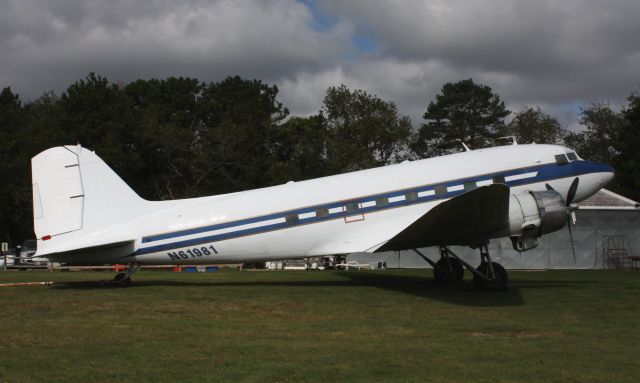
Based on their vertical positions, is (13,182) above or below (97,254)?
above

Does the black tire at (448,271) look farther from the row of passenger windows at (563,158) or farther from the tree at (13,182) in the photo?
the tree at (13,182)

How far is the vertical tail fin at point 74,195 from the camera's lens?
47.1ft

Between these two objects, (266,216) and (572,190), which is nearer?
(266,216)

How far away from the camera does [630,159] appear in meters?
49.7

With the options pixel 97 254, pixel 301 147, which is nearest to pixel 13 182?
pixel 301 147

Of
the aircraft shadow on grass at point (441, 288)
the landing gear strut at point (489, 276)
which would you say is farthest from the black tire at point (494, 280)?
the aircraft shadow on grass at point (441, 288)

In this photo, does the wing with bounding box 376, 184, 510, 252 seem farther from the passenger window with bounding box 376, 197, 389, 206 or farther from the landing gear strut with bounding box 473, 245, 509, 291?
the passenger window with bounding box 376, 197, 389, 206

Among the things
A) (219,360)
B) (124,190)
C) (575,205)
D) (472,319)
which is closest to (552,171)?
(575,205)

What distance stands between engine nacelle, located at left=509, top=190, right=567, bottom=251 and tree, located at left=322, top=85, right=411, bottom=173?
Answer: 39821 mm

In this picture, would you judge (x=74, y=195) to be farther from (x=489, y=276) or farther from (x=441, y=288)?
(x=489, y=276)

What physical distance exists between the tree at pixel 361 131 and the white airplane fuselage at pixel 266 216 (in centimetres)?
3837

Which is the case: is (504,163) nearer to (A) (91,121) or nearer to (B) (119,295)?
(B) (119,295)

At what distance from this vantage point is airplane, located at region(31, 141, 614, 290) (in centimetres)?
1420

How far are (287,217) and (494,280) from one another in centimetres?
498
